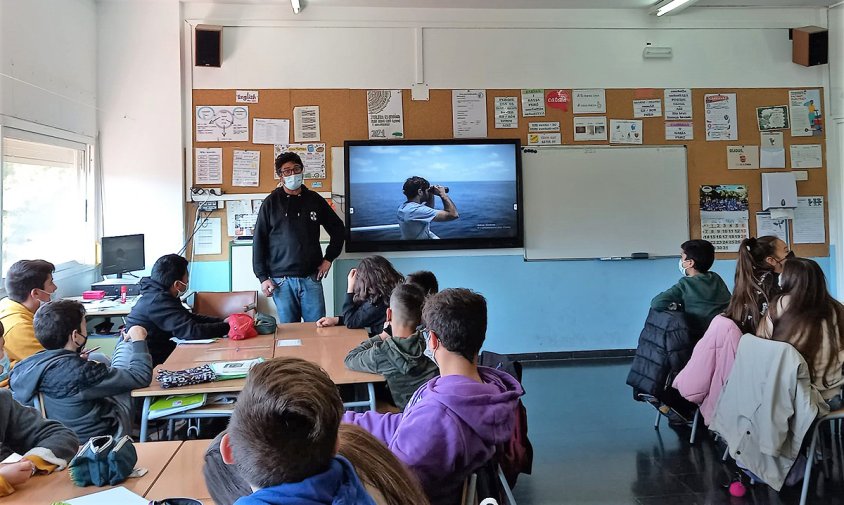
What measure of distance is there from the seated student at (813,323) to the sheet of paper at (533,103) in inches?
128

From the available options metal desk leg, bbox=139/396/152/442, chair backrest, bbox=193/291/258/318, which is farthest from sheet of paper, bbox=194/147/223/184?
metal desk leg, bbox=139/396/152/442

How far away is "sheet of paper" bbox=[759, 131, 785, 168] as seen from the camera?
5.94 metres

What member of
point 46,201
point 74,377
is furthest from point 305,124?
point 74,377

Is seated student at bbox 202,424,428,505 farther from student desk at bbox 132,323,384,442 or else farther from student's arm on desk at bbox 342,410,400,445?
student desk at bbox 132,323,384,442

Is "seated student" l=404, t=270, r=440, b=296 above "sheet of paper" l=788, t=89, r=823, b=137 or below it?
below

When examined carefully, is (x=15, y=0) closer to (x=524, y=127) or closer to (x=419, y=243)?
(x=419, y=243)

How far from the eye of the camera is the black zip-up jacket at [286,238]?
4512 millimetres

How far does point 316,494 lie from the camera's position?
100 cm

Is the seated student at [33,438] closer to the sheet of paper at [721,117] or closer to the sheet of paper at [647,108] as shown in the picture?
the sheet of paper at [647,108]

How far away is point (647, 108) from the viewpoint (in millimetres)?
5828

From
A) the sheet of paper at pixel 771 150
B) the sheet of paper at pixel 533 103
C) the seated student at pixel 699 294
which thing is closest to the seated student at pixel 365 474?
the seated student at pixel 699 294

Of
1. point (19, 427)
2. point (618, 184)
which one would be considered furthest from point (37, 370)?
point (618, 184)

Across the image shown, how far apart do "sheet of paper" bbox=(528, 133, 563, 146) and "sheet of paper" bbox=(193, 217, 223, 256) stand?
2.90m

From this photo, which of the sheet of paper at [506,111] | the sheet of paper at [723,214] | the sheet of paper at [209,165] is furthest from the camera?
the sheet of paper at [723,214]
